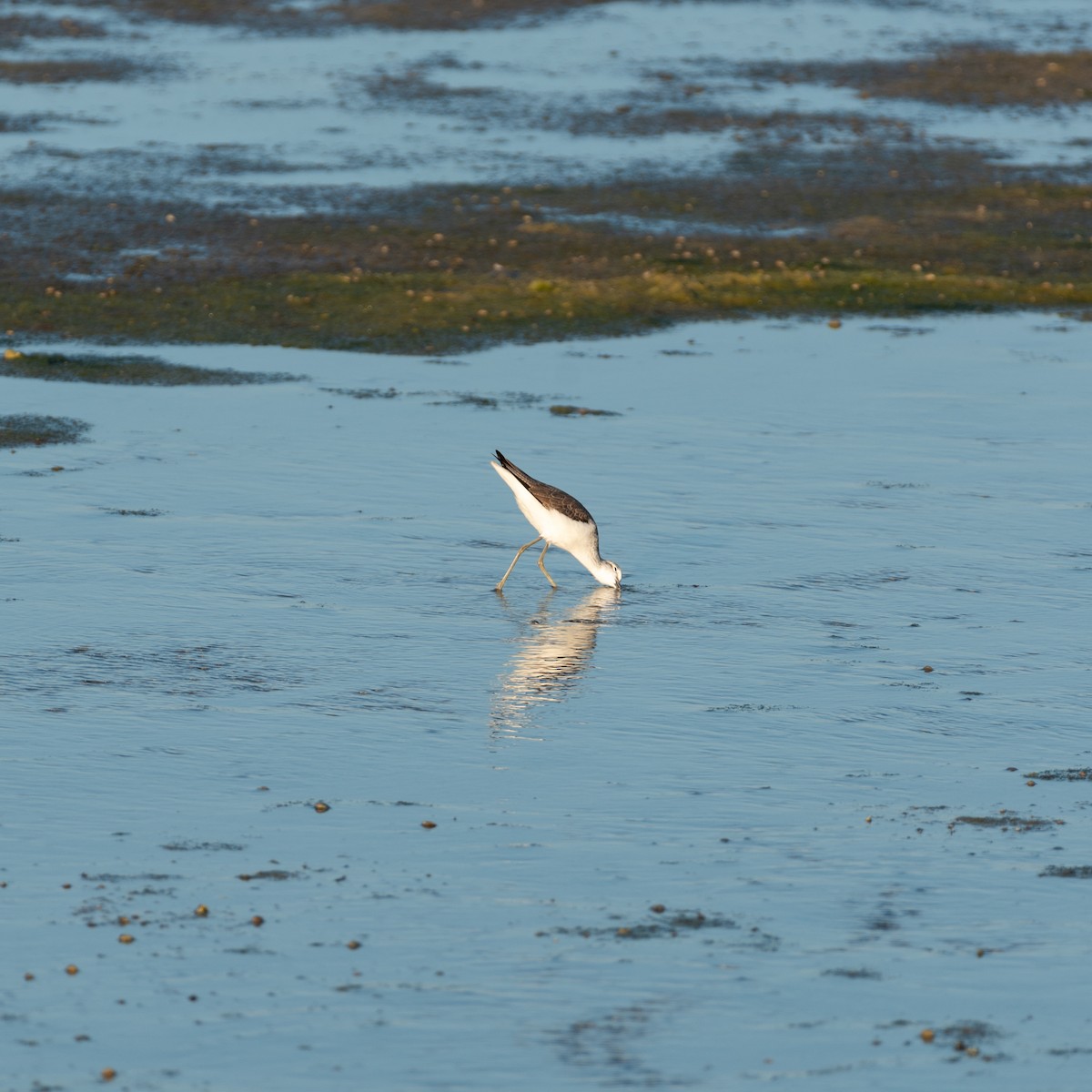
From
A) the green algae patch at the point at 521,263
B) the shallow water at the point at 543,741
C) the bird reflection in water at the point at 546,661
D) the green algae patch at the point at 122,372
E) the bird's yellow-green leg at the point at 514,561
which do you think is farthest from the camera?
the green algae patch at the point at 521,263

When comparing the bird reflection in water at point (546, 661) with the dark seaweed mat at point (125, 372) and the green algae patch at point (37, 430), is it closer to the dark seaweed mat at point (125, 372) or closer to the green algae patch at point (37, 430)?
the green algae patch at point (37, 430)

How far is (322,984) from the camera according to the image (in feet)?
23.3

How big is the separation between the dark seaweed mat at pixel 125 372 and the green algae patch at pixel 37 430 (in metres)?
Result: 1.39

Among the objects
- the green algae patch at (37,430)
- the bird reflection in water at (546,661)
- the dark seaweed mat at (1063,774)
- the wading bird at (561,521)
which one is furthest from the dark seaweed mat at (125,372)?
the dark seaweed mat at (1063,774)

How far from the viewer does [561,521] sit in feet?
40.5

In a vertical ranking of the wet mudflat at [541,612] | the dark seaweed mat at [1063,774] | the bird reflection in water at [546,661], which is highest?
the wet mudflat at [541,612]

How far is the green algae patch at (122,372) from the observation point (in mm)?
17141

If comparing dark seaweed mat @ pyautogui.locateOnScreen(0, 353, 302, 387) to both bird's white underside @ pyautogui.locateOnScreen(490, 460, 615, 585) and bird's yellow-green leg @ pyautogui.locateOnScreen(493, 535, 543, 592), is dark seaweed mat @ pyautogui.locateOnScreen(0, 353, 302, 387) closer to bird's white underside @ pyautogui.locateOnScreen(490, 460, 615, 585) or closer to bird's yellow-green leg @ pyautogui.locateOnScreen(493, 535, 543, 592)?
bird's yellow-green leg @ pyautogui.locateOnScreen(493, 535, 543, 592)

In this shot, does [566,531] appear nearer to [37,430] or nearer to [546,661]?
[546,661]

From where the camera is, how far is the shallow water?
22.7 feet

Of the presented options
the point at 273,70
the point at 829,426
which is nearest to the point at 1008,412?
the point at 829,426

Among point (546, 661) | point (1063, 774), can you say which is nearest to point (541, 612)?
point (546, 661)

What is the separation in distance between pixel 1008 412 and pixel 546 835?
31.1ft

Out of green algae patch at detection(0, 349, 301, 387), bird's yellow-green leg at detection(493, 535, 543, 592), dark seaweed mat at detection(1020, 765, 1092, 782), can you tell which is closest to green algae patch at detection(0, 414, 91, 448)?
green algae patch at detection(0, 349, 301, 387)
